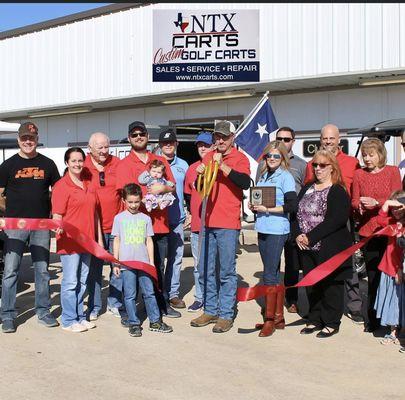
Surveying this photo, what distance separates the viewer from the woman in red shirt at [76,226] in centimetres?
600

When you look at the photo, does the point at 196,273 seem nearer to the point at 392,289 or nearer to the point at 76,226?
the point at 76,226

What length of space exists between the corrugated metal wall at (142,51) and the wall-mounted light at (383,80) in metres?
0.43

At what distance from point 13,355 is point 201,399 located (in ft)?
6.35

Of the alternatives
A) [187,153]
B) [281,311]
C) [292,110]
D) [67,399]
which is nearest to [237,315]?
[281,311]

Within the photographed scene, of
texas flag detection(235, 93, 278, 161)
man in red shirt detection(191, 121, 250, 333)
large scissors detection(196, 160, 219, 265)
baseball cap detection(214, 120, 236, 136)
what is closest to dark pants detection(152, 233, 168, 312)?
man in red shirt detection(191, 121, 250, 333)

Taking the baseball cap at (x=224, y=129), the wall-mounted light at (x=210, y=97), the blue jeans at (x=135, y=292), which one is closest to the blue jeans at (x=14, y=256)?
the blue jeans at (x=135, y=292)

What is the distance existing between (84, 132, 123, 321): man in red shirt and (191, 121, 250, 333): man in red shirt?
3.29 feet

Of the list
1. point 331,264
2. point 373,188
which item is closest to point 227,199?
point 331,264

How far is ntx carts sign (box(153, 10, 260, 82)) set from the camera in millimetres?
18141

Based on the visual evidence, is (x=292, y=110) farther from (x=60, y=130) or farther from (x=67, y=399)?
(x=67, y=399)

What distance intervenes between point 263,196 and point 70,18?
1831 cm

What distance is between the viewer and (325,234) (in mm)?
5871

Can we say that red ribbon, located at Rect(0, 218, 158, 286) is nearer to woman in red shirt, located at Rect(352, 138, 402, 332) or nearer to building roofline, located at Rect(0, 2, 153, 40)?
woman in red shirt, located at Rect(352, 138, 402, 332)

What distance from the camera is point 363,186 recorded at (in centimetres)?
601
